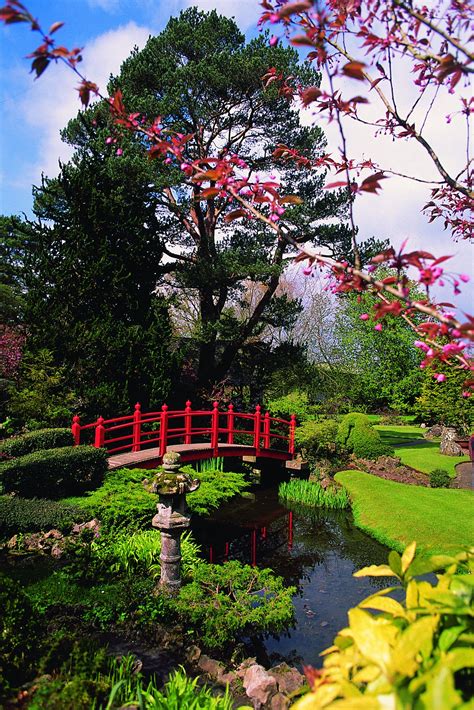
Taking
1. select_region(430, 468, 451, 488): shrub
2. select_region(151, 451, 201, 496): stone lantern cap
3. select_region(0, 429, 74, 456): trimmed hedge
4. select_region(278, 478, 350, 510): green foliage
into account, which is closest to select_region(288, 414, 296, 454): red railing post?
select_region(278, 478, 350, 510): green foliage

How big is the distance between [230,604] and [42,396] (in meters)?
7.65

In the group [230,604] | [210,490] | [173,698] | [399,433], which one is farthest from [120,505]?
[399,433]

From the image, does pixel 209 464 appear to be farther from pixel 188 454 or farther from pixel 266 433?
pixel 266 433

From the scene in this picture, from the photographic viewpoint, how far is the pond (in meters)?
6.22

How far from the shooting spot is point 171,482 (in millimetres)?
6785

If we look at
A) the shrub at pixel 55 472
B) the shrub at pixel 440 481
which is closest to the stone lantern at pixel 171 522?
the shrub at pixel 55 472

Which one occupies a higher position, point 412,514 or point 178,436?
point 178,436

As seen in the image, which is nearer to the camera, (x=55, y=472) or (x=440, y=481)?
(x=55, y=472)

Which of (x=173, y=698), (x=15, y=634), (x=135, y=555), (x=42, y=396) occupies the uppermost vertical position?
(x=42, y=396)

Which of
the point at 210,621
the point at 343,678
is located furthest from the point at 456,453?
the point at 343,678

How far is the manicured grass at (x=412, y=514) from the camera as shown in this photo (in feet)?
29.9

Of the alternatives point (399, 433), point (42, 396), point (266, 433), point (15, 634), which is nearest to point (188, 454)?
point (266, 433)

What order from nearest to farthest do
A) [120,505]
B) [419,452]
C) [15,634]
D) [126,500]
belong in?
[15,634]
[120,505]
[126,500]
[419,452]

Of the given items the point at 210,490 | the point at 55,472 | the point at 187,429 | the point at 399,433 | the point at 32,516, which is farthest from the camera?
the point at 399,433
